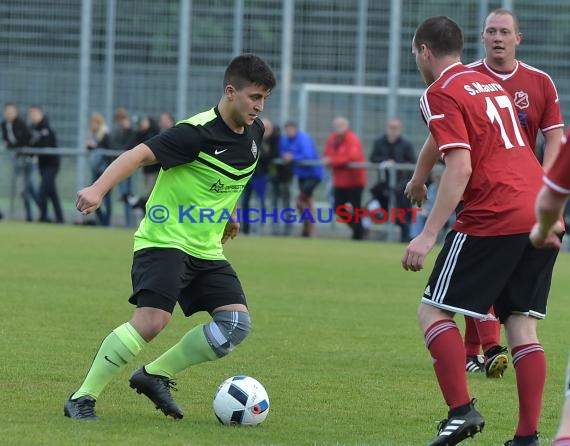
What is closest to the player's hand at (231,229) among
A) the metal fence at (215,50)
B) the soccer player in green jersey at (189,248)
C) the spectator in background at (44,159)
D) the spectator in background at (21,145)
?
the soccer player in green jersey at (189,248)

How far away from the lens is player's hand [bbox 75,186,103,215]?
614 cm

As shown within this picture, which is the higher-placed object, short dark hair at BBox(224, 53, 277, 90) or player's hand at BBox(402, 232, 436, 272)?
short dark hair at BBox(224, 53, 277, 90)

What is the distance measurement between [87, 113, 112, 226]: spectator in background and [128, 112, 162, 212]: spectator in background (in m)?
0.72

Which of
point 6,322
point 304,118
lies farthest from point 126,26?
point 6,322

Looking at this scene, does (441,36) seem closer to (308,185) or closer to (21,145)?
(308,185)

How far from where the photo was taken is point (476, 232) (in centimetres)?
617

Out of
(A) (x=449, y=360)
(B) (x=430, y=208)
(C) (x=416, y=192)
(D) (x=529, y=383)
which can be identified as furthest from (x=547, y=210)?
(B) (x=430, y=208)

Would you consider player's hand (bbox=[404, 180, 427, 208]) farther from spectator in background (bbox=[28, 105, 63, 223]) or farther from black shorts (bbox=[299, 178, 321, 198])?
spectator in background (bbox=[28, 105, 63, 223])

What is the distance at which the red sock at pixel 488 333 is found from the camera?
8562mm

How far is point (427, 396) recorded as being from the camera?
301 inches

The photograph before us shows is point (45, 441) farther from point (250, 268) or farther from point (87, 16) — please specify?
point (87, 16)

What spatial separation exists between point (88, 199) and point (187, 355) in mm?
1129

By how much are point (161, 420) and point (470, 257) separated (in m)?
1.83

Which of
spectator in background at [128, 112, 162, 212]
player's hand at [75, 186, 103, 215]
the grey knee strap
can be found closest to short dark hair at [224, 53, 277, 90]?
player's hand at [75, 186, 103, 215]
